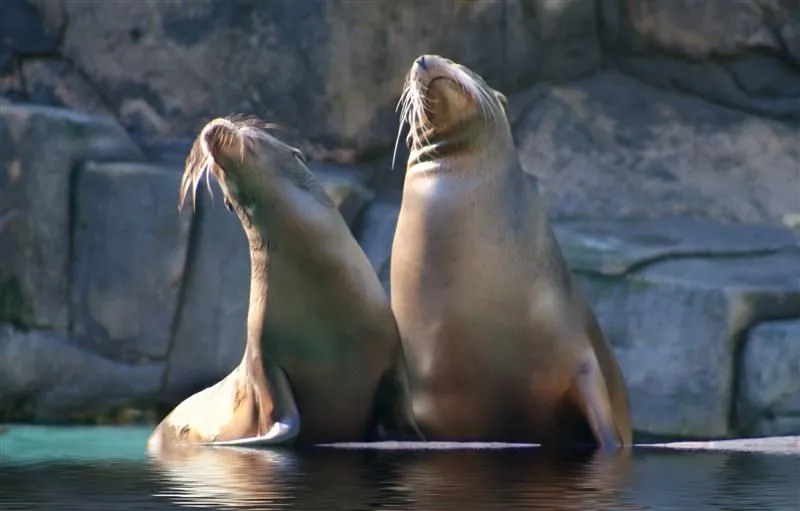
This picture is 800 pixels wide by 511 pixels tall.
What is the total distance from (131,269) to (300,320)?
3263 mm

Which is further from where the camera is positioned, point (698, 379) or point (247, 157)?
point (698, 379)

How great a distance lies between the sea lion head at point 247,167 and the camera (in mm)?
6398

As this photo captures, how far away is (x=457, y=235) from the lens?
6801 millimetres

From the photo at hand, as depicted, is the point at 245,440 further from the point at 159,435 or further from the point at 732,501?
the point at 732,501

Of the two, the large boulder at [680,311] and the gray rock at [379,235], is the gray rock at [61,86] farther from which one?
the large boulder at [680,311]

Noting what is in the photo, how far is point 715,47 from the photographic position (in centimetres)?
1012

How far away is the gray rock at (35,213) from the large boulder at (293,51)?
2.46 feet

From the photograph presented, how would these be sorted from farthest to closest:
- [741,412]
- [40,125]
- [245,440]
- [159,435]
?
[40,125]
[741,412]
[159,435]
[245,440]


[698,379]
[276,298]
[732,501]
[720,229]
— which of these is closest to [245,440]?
[276,298]

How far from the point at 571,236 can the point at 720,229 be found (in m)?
0.91

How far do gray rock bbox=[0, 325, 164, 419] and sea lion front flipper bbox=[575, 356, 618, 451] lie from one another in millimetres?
3496

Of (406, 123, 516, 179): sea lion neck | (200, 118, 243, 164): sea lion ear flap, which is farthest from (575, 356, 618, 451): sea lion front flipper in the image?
(200, 118, 243, 164): sea lion ear flap

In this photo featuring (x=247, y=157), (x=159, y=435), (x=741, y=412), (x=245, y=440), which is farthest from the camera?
(x=741, y=412)

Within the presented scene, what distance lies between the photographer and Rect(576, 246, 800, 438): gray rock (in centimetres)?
873
